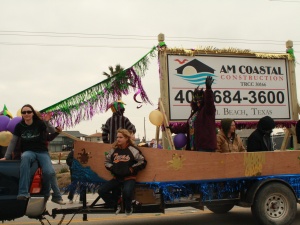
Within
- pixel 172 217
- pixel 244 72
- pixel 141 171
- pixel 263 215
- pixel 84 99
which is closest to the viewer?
pixel 141 171

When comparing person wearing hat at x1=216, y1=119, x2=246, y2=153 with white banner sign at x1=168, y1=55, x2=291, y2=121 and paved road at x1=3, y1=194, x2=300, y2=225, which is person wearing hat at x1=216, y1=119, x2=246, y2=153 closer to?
paved road at x1=3, y1=194, x2=300, y2=225

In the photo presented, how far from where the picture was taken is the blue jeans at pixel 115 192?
5.09 metres

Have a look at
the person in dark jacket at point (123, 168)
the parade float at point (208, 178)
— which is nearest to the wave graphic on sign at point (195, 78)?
the parade float at point (208, 178)

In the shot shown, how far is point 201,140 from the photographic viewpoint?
5848 millimetres

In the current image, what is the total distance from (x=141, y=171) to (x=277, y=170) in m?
2.21

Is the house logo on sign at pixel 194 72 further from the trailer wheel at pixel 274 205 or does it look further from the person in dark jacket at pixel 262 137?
the trailer wheel at pixel 274 205

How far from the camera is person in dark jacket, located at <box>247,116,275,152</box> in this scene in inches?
247

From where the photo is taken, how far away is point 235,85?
877cm

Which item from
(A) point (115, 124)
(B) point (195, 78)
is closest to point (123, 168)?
(A) point (115, 124)

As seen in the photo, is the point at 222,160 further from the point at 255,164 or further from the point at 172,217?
the point at 172,217

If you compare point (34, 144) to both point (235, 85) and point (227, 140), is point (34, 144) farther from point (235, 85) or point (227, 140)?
point (235, 85)

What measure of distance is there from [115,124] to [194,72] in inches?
104

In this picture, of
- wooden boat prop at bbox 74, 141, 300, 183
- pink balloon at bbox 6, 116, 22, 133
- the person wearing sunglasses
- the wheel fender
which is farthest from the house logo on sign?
the person wearing sunglasses

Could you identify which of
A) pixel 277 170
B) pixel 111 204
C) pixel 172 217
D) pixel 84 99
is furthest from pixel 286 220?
pixel 84 99
